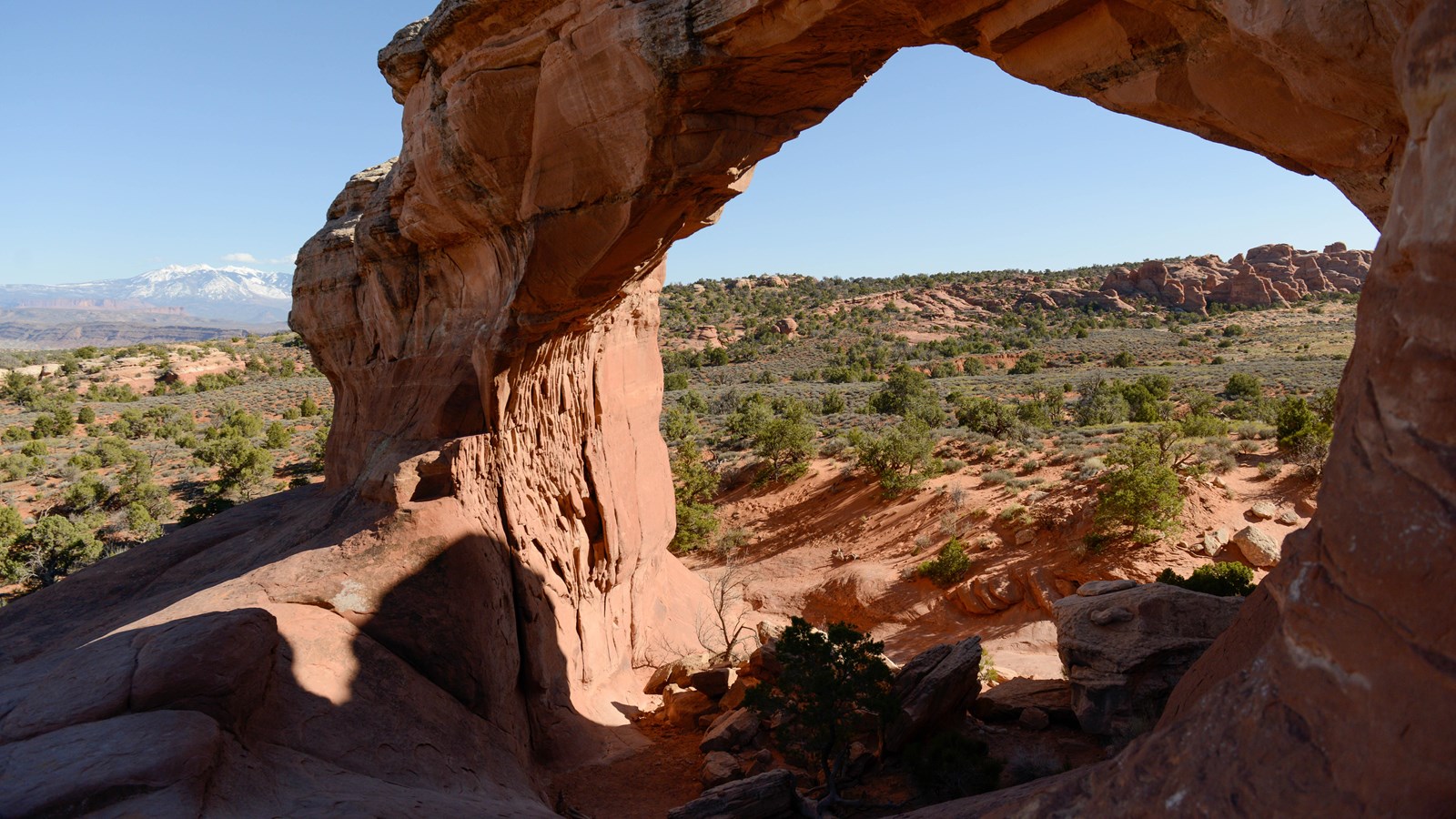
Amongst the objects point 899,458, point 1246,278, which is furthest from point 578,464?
point 1246,278

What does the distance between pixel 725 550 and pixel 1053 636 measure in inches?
434

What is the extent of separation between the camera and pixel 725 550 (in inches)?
951

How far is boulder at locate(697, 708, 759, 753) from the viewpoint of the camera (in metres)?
10.6

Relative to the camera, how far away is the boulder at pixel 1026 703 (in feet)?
33.5

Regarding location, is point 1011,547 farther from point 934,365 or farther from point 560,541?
point 934,365

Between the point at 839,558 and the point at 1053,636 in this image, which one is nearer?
the point at 1053,636

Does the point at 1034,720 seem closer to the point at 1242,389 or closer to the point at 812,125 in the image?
the point at 812,125

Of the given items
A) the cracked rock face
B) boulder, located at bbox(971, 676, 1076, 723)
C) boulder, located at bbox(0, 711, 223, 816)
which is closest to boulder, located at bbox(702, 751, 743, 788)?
the cracked rock face

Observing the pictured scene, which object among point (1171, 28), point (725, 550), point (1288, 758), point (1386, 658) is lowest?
point (725, 550)

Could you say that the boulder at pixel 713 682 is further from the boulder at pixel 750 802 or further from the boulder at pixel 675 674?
the boulder at pixel 750 802

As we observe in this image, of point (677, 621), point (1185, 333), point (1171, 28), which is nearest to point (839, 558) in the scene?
point (677, 621)

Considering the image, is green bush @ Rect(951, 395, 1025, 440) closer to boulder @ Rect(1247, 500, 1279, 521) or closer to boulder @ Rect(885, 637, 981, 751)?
boulder @ Rect(1247, 500, 1279, 521)

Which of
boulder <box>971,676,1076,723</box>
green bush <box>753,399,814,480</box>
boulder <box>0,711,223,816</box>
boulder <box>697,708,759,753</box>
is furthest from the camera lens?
green bush <box>753,399,814,480</box>

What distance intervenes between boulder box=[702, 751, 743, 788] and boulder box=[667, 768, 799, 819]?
5.79 feet
